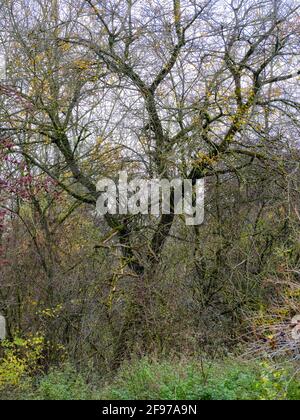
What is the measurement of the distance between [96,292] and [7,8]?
17.9 feet

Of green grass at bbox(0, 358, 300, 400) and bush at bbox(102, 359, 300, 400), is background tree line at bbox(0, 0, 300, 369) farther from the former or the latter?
bush at bbox(102, 359, 300, 400)

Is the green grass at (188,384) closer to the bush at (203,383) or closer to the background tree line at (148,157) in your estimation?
the bush at (203,383)

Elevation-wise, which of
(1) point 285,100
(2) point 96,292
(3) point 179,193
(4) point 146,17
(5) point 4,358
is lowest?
(5) point 4,358

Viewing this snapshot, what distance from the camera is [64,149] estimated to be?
11.4m

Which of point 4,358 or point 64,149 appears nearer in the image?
point 4,358

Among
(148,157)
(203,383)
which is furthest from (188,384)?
(148,157)

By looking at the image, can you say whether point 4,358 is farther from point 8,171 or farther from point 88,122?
point 88,122

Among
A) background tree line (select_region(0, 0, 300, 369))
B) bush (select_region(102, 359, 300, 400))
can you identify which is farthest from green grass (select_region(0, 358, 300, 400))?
background tree line (select_region(0, 0, 300, 369))

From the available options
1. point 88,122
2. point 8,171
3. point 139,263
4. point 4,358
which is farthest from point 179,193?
point 4,358

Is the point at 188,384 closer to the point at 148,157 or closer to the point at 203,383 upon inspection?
the point at 203,383

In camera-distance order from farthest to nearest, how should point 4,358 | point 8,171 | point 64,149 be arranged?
point 64,149 → point 8,171 → point 4,358

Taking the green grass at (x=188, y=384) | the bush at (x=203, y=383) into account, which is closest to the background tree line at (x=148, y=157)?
the green grass at (x=188, y=384)

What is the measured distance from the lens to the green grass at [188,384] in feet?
19.6

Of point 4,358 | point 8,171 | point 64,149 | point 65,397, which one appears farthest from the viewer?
point 64,149
